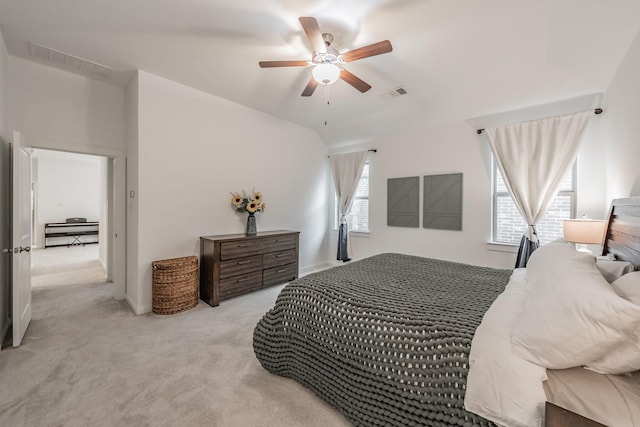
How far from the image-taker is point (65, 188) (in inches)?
303

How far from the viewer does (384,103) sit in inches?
149

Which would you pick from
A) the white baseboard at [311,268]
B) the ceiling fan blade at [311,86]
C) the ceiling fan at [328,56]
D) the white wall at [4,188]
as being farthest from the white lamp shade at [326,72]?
the white baseboard at [311,268]

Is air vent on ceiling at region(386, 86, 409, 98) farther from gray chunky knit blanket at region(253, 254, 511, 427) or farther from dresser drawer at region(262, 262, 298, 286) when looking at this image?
dresser drawer at region(262, 262, 298, 286)

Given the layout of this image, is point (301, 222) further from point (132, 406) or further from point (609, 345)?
point (609, 345)

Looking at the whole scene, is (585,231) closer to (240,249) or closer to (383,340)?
(383,340)

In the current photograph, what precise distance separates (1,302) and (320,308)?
3.07 metres

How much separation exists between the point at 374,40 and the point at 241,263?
3015 mm

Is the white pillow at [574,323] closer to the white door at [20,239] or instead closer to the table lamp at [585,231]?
the table lamp at [585,231]

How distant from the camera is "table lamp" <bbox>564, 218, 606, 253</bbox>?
7.70ft

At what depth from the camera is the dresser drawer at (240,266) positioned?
11.0 feet

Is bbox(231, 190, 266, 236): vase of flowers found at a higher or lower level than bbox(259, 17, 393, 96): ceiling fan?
lower

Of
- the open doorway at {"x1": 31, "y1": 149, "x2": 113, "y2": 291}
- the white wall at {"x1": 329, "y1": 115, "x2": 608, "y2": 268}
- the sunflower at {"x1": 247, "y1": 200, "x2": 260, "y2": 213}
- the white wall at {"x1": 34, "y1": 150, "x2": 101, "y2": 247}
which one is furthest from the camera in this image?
the white wall at {"x1": 34, "y1": 150, "x2": 101, "y2": 247}

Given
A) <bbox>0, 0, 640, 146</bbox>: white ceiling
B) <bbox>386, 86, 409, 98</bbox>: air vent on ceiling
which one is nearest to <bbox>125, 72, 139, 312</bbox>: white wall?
<bbox>0, 0, 640, 146</bbox>: white ceiling

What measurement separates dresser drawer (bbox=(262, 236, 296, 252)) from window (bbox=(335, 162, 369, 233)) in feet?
4.75
